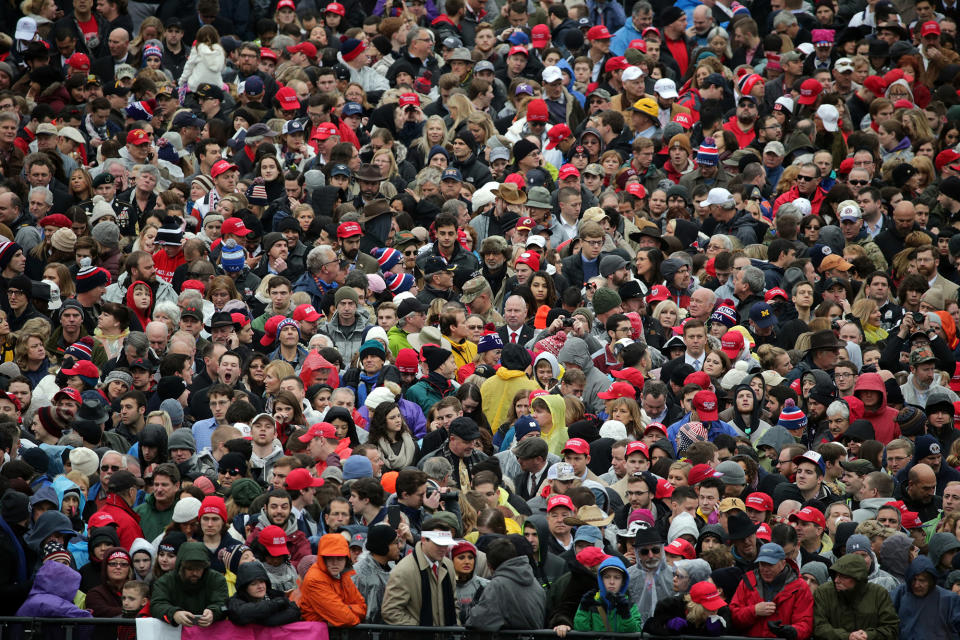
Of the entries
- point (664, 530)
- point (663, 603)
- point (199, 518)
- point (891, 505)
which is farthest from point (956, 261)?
point (199, 518)

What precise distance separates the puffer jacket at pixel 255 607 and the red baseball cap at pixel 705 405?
4.63 metres

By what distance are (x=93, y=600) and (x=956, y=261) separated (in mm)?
10499

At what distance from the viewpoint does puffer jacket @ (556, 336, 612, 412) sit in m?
14.8

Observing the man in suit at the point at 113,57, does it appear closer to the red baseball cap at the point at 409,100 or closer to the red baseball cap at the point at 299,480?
the red baseball cap at the point at 409,100

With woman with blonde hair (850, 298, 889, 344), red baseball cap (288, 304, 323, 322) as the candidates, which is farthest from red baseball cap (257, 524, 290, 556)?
woman with blonde hair (850, 298, 889, 344)

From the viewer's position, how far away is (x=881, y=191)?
18953 millimetres

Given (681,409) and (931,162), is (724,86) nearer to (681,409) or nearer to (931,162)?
(931,162)

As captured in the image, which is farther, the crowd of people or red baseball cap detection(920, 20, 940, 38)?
red baseball cap detection(920, 20, 940, 38)

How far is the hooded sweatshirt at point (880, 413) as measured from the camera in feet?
49.3

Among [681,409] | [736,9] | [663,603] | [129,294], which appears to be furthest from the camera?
[736,9]

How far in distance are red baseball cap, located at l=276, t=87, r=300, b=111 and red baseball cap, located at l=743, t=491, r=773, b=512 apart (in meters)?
8.87

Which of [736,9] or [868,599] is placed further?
[736,9]

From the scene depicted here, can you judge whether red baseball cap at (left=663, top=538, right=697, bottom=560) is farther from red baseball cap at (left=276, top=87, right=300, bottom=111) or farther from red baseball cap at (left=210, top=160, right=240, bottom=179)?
red baseball cap at (left=276, top=87, right=300, bottom=111)

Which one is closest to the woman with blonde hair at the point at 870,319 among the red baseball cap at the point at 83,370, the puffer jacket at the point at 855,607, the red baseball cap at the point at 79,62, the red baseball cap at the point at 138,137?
the puffer jacket at the point at 855,607
